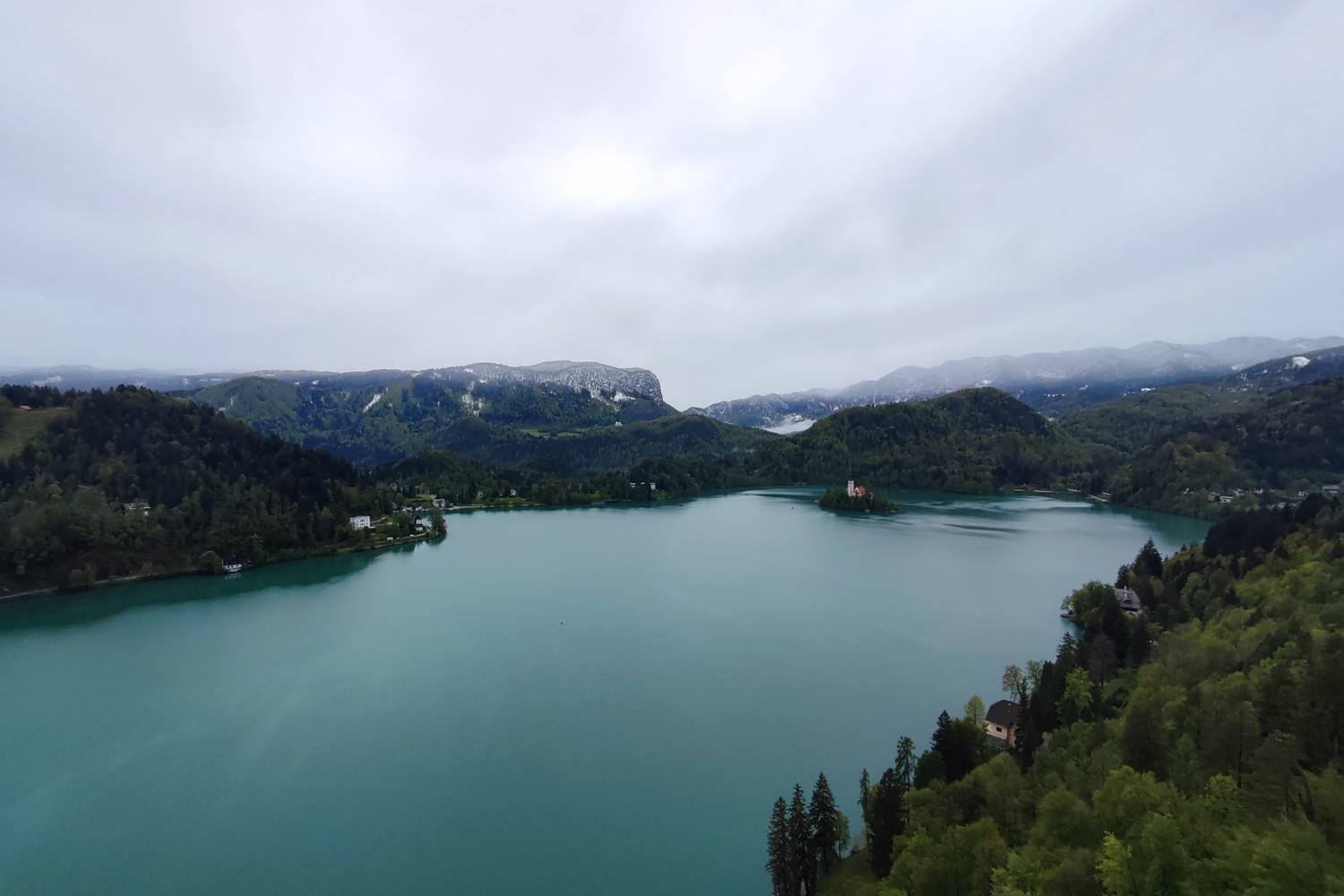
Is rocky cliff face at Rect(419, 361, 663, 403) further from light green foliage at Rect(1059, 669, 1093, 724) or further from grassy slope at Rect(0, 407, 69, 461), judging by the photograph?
light green foliage at Rect(1059, 669, 1093, 724)

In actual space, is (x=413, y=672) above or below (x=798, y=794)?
below

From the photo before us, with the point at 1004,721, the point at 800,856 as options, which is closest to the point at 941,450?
the point at 1004,721

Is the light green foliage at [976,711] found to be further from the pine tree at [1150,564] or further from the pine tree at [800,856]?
the pine tree at [1150,564]

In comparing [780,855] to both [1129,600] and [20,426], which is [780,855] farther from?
[20,426]

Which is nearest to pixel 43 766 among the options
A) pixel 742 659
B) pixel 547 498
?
pixel 742 659

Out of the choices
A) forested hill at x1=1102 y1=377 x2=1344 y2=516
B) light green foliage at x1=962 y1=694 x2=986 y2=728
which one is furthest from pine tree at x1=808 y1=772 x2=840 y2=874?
forested hill at x1=1102 y1=377 x2=1344 y2=516

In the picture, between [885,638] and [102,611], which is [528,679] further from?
[102,611]
